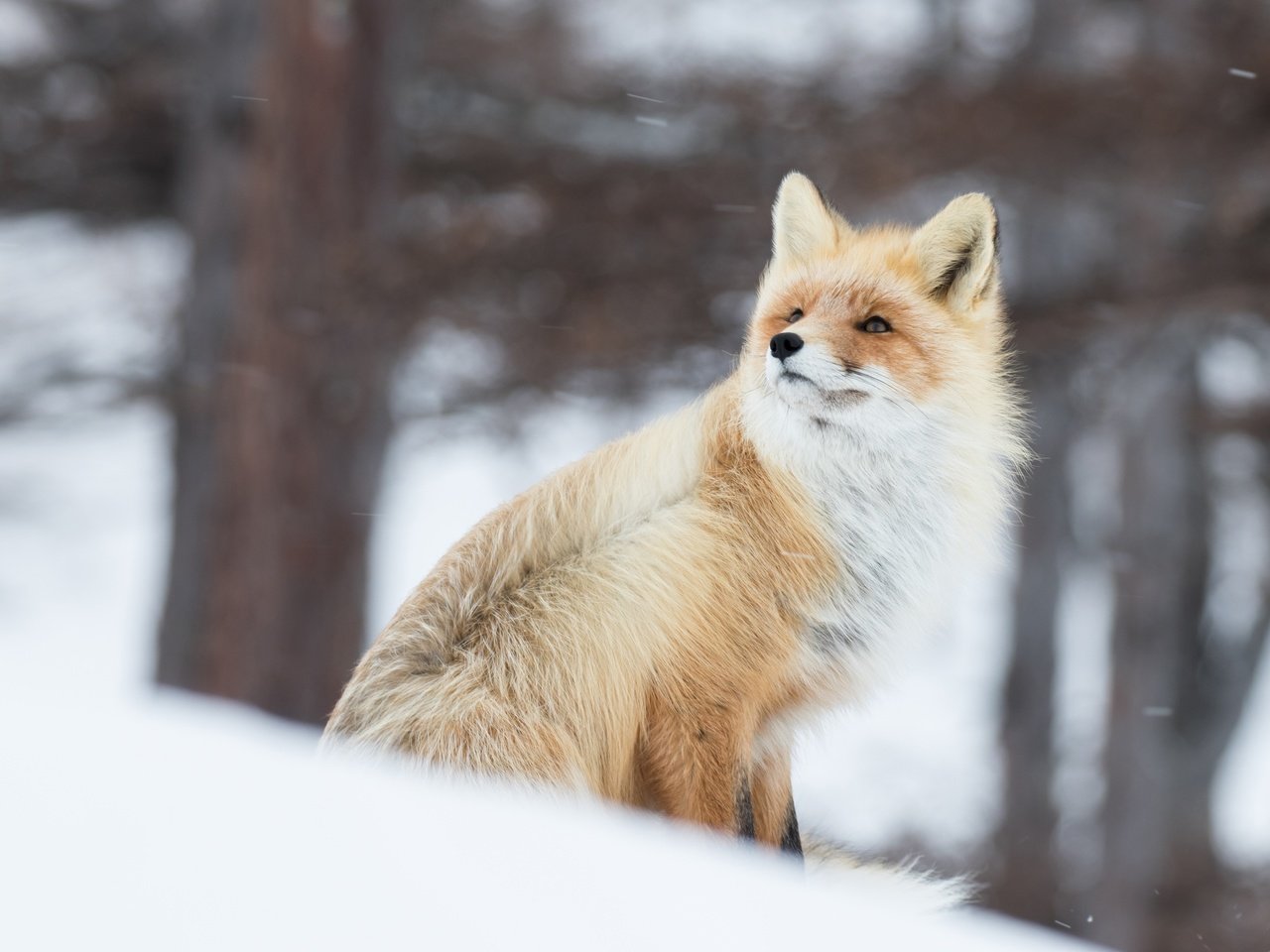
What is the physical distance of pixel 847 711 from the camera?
211 cm

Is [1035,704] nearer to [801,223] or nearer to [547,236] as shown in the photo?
[547,236]

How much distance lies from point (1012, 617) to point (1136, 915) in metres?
3.06

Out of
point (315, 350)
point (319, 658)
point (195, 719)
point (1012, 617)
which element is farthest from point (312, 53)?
point (1012, 617)

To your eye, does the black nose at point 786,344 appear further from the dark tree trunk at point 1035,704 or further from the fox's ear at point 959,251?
the dark tree trunk at point 1035,704

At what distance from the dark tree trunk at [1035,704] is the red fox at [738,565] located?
8098 millimetres

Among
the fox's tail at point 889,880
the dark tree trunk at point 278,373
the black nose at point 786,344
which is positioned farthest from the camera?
the dark tree trunk at point 278,373

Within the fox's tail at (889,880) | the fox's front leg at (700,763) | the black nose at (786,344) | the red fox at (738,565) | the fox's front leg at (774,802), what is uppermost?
the black nose at (786,344)

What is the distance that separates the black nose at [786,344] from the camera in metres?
1.89

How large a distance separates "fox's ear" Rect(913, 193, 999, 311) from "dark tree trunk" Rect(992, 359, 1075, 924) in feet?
26.4

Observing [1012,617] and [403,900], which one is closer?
[403,900]

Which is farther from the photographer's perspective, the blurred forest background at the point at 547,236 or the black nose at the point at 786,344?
the blurred forest background at the point at 547,236

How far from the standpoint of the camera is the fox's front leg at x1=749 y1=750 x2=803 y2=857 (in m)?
2.07

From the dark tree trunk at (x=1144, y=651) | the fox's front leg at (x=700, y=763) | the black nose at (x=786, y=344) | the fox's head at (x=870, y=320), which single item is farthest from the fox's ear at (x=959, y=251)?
the dark tree trunk at (x=1144, y=651)

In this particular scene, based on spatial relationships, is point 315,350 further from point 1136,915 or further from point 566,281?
point 1136,915
